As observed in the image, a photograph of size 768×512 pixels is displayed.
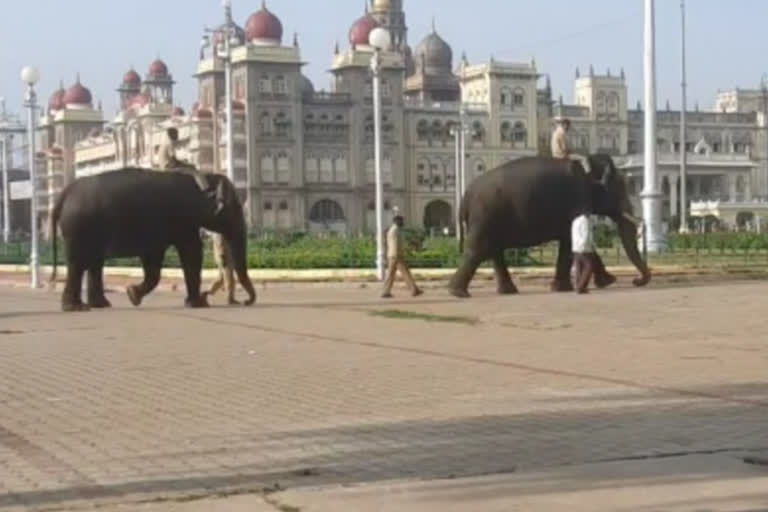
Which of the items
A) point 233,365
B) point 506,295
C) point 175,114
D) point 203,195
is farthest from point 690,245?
point 175,114

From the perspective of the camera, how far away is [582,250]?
1806 centimetres

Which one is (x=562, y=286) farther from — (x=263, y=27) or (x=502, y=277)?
(x=263, y=27)

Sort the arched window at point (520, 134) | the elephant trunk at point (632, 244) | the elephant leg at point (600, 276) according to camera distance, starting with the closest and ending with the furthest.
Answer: the elephant leg at point (600, 276)
the elephant trunk at point (632, 244)
the arched window at point (520, 134)

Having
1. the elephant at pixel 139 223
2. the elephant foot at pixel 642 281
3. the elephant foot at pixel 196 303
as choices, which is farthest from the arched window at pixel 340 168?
the elephant foot at pixel 196 303

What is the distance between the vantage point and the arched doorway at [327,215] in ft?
311

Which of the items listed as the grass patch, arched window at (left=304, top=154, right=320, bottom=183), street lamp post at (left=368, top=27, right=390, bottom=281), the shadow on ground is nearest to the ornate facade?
arched window at (left=304, top=154, right=320, bottom=183)

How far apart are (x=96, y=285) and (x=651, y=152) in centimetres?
1623

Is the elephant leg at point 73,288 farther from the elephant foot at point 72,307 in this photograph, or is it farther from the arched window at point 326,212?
the arched window at point 326,212

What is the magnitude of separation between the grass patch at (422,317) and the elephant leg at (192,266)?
122 inches

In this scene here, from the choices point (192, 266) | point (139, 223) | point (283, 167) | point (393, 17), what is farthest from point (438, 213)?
point (139, 223)

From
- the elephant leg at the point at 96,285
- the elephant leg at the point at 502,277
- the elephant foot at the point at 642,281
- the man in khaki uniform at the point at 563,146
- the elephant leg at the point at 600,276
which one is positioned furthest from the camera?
the elephant foot at the point at 642,281

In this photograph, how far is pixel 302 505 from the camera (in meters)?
5.13

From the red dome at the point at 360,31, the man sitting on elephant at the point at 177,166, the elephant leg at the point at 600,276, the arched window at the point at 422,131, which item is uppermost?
the red dome at the point at 360,31

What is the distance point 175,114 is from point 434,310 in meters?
85.6
